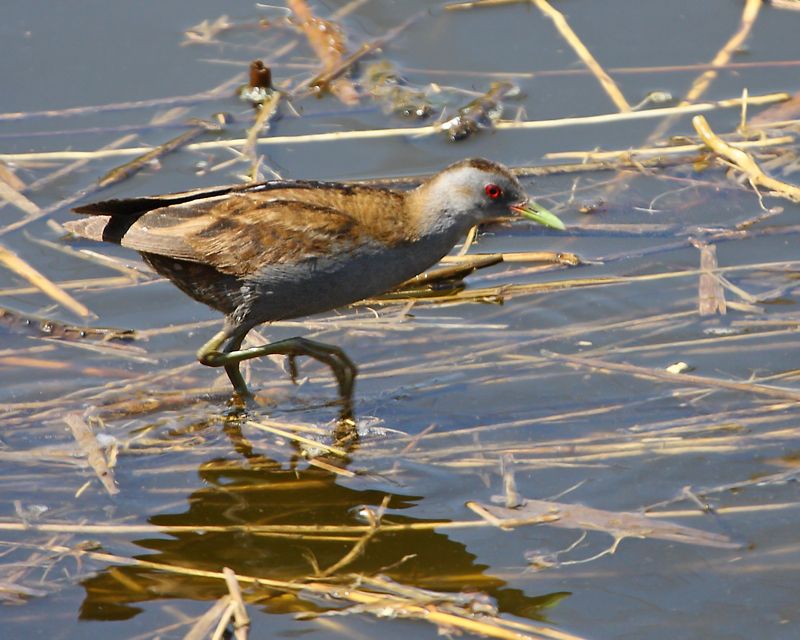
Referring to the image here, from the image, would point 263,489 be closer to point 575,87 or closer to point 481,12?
point 575,87

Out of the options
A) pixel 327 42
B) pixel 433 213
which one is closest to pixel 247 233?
pixel 433 213

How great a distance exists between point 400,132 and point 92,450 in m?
2.78

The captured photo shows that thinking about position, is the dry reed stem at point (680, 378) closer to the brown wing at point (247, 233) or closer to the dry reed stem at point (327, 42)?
the brown wing at point (247, 233)

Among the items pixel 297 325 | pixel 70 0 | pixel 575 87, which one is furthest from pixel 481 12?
pixel 297 325

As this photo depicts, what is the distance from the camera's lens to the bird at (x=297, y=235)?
16.9 ft

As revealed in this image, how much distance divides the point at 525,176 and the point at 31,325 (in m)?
2.49

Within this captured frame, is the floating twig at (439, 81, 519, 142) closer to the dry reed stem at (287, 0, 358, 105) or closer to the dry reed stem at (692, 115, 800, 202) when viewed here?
the dry reed stem at (287, 0, 358, 105)

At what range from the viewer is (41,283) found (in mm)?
6129

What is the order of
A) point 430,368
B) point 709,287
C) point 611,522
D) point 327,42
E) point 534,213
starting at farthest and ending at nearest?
point 327,42, point 709,287, point 430,368, point 534,213, point 611,522

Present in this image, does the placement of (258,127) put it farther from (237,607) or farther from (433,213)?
(237,607)

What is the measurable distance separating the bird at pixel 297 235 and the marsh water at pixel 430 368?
1.58 ft

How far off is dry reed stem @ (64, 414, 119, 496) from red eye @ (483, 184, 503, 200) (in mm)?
1781

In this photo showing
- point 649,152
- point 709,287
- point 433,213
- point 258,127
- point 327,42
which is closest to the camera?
point 433,213

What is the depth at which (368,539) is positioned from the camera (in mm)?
4664
